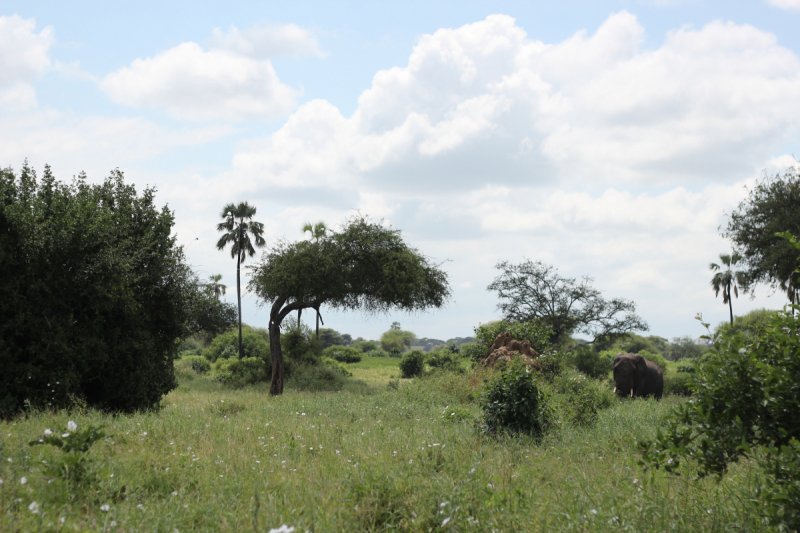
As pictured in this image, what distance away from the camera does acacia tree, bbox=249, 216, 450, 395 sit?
23.6 meters

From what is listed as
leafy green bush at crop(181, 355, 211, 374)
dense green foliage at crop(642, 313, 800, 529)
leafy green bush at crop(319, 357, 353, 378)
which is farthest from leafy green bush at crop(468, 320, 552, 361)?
leafy green bush at crop(181, 355, 211, 374)

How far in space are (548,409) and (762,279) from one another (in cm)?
2634

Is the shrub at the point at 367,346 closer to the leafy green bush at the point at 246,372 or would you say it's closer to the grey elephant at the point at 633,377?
the leafy green bush at the point at 246,372

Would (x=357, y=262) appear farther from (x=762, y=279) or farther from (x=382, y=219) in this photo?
(x=762, y=279)

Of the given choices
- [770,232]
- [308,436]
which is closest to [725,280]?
[770,232]

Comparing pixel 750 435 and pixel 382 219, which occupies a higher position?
pixel 382 219

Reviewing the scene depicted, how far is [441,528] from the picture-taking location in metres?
4.88

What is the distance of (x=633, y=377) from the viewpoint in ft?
67.2

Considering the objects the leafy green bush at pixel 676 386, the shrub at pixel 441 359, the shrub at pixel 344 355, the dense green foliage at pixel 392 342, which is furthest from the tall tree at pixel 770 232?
the dense green foliage at pixel 392 342

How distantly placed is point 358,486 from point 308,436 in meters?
3.53

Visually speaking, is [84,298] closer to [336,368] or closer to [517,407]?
[517,407]

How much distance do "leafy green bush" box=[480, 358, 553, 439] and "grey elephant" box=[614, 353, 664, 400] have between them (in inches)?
484

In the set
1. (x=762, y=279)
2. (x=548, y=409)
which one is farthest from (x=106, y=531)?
(x=762, y=279)

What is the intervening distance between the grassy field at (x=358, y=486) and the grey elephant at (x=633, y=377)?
12507mm
